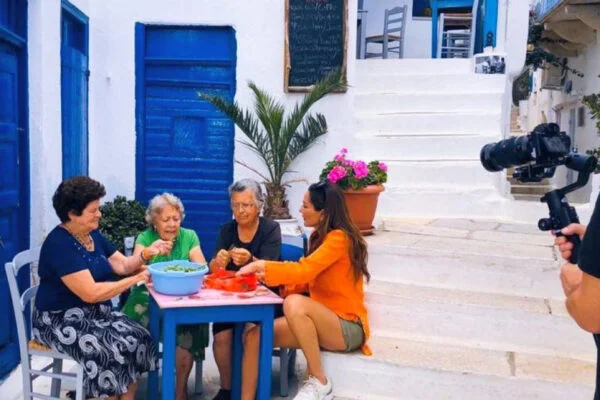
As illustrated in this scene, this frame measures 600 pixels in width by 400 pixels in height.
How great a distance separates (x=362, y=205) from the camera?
18.7 ft

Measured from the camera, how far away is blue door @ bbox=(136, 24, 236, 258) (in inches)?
247

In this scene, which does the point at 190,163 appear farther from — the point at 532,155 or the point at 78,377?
the point at 532,155

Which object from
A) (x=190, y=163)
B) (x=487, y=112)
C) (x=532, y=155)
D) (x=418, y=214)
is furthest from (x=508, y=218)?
(x=532, y=155)

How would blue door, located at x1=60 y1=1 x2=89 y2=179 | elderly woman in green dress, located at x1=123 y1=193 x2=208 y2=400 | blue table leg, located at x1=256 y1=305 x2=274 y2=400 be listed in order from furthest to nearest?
blue door, located at x1=60 y1=1 x2=89 y2=179 < elderly woman in green dress, located at x1=123 y1=193 x2=208 y2=400 < blue table leg, located at x1=256 y1=305 x2=274 y2=400

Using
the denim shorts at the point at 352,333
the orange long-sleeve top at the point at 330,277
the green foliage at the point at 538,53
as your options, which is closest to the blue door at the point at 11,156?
the orange long-sleeve top at the point at 330,277

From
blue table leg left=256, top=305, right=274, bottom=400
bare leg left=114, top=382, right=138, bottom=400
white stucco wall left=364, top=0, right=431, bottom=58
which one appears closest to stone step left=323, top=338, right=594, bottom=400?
blue table leg left=256, top=305, right=274, bottom=400

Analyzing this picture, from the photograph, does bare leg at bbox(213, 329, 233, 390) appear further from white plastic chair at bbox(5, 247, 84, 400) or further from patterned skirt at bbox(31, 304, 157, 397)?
white plastic chair at bbox(5, 247, 84, 400)

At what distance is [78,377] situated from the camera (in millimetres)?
3174

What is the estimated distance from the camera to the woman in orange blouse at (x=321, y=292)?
11.3 ft

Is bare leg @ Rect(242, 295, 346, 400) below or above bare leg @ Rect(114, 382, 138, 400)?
above

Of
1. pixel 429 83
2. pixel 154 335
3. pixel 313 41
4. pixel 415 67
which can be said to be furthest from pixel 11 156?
pixel 415 67

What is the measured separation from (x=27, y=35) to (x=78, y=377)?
242cm

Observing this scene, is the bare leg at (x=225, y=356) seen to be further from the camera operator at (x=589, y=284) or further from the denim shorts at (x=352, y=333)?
the camera operator at (x=589, y=284)

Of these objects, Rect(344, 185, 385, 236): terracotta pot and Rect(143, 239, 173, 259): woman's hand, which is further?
Rect(344, 185, 385, 236): terracotta pot
